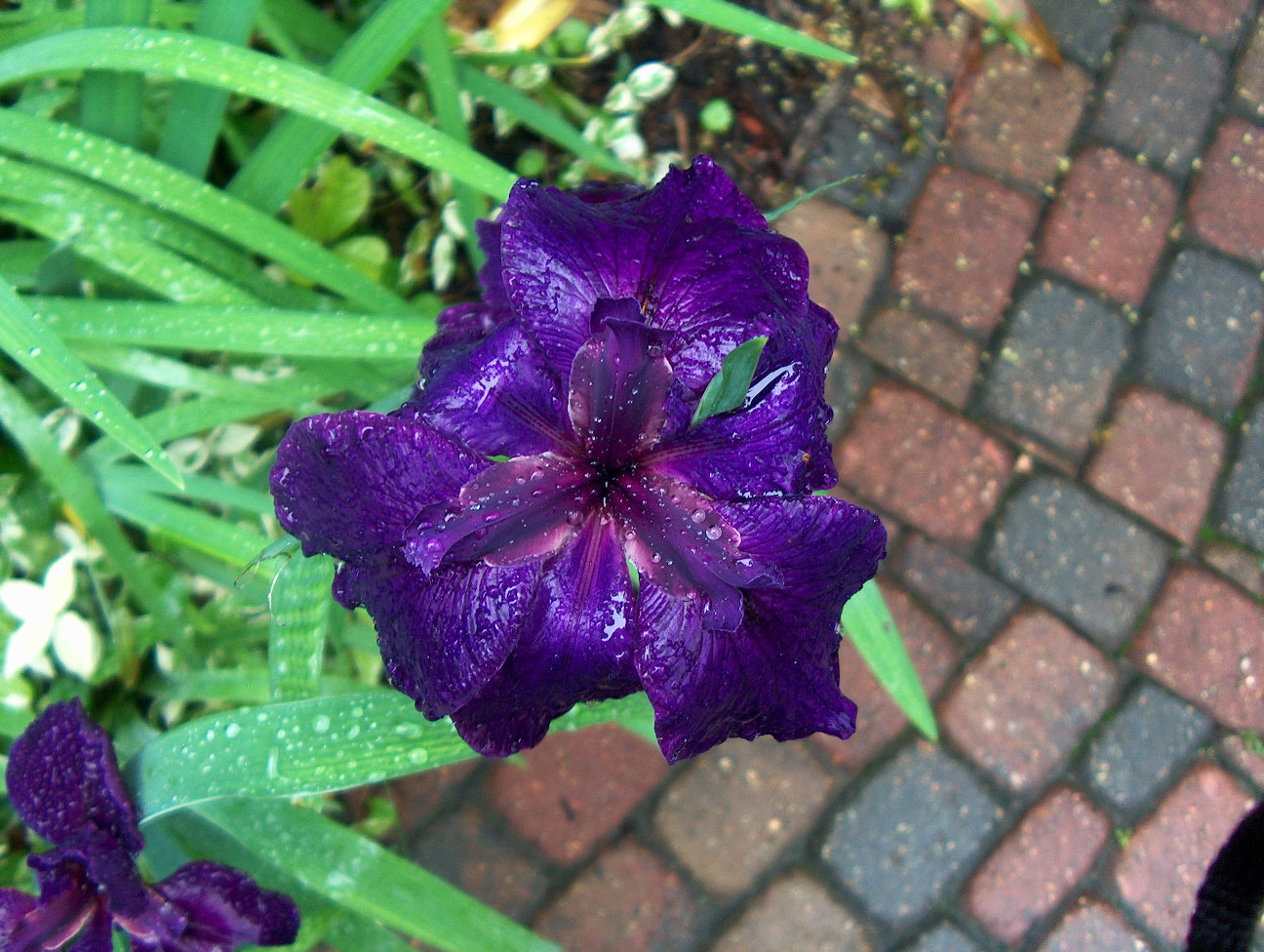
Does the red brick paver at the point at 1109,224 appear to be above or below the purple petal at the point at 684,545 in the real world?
below

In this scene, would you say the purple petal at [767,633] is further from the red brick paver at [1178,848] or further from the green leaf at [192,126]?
the red brick paver at [1178,848]

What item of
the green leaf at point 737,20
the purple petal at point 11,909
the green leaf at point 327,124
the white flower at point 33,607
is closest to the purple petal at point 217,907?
the purple petal at point 11,909

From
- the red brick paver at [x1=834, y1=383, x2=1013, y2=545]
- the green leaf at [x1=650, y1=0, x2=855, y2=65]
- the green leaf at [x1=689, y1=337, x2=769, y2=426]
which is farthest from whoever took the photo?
the red brick paver at [x1=834, y1=383, x2=1013, y2=545]

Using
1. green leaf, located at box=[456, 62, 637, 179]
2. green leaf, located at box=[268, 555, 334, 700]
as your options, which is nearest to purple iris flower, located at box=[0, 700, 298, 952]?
green leaf, located at box=[268, 555, 334, 700]

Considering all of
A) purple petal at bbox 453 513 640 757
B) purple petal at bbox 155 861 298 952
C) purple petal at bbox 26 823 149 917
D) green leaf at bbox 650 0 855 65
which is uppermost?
green leaf at bbox 650 0 855 65

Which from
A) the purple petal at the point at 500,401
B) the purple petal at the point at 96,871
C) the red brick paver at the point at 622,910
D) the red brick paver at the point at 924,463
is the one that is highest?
the purple petal at the point at 500,401

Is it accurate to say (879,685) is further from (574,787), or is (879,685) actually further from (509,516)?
(509,516)

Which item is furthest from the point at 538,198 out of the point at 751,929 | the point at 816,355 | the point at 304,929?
the point at 751,929

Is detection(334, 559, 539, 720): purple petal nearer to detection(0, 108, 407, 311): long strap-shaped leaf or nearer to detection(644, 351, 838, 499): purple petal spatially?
detection(644, 351, 838, 499): purple petal
